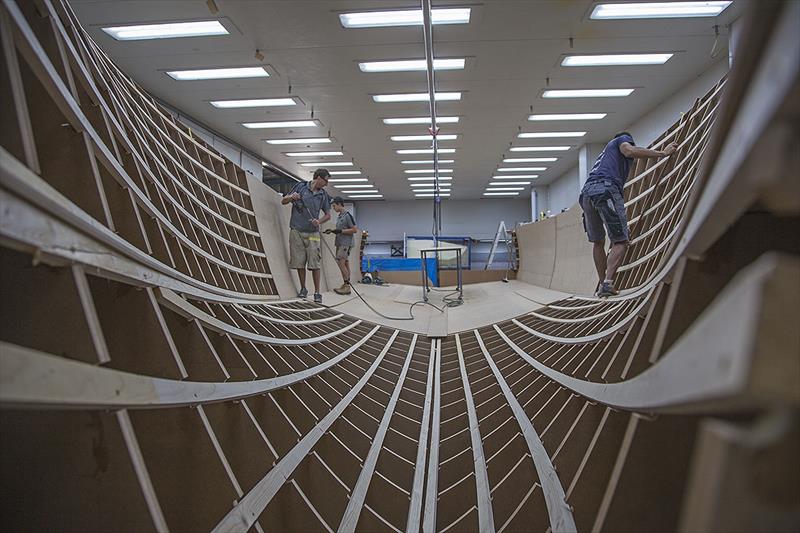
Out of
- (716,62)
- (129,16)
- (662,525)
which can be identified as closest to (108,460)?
(662,525)

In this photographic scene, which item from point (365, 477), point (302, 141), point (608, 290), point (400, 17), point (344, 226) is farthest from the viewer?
point (302, 141)

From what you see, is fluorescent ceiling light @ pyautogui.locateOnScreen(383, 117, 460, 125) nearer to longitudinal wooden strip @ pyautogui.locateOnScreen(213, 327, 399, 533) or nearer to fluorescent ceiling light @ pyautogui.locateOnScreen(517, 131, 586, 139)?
fluorescent ceiling light @ pyautogui.locateOnScreen(517, 131, 586, 139)

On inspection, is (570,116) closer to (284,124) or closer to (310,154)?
(284,124)

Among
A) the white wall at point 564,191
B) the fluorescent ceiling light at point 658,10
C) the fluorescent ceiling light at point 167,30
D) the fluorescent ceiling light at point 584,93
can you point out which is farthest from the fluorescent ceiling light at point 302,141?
the white wall at point 564,191

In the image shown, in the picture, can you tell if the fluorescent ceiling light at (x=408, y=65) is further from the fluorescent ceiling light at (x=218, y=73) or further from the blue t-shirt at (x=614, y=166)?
the blue t-shirt at (x=614, y=166)

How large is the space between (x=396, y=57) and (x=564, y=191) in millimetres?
10945

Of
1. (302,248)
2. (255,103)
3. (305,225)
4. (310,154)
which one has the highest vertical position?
(255,103)

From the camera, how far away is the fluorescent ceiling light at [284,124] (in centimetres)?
1026

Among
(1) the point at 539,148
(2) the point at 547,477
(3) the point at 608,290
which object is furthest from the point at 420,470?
(1) the point at 539,148

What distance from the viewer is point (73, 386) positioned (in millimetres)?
767

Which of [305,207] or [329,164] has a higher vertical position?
[329,164]

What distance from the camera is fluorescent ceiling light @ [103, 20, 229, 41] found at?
20.7 ft

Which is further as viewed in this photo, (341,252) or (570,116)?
(570,116)

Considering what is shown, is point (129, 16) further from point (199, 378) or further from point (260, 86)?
point (199, 378)
